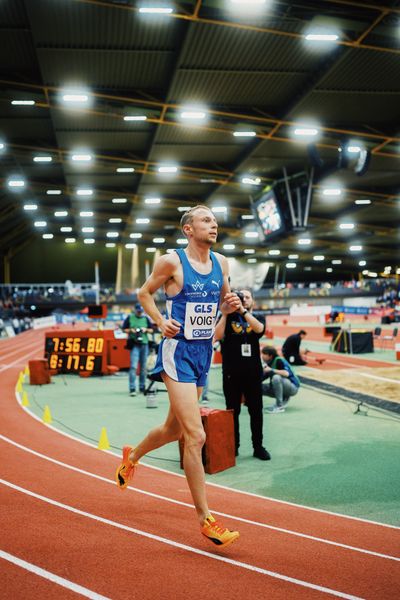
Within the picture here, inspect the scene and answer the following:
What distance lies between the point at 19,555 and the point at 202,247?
2.55 meters

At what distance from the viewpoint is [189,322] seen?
167 inches

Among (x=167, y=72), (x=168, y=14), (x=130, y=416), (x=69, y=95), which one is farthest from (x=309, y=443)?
(x=69, y=95)

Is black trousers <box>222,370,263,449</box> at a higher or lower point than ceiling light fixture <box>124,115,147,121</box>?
lower

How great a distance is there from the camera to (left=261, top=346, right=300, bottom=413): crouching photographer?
32.9 feet

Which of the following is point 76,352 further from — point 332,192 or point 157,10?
point 332,192

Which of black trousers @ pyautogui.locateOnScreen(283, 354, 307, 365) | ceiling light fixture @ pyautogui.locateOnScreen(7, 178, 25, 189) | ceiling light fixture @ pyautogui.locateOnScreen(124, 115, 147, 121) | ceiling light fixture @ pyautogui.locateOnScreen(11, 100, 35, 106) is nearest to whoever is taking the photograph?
black trousers @ pyautogui.locateOnScreen(283, 354, 307, 365)

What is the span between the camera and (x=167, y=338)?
4277 millimetres

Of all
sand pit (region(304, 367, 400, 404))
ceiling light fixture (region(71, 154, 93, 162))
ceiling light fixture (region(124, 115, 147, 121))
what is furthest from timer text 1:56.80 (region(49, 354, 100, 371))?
ceiling light fixture (region(71, 154, 93, 162))

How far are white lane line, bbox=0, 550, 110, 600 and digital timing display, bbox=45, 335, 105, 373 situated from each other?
1305 cm

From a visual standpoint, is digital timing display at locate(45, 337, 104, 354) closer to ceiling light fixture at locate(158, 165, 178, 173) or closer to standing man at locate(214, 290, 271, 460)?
standing man at locate(214, 290, 271, 460)

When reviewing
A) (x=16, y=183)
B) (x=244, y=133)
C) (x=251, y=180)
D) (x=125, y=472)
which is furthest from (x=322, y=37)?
(x=16, y=183)

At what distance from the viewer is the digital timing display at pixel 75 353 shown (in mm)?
16812

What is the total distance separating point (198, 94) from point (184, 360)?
15.6 metres

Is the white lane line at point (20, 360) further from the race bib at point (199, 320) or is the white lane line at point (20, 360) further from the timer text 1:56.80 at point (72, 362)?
the race bib at point (199, 320)
